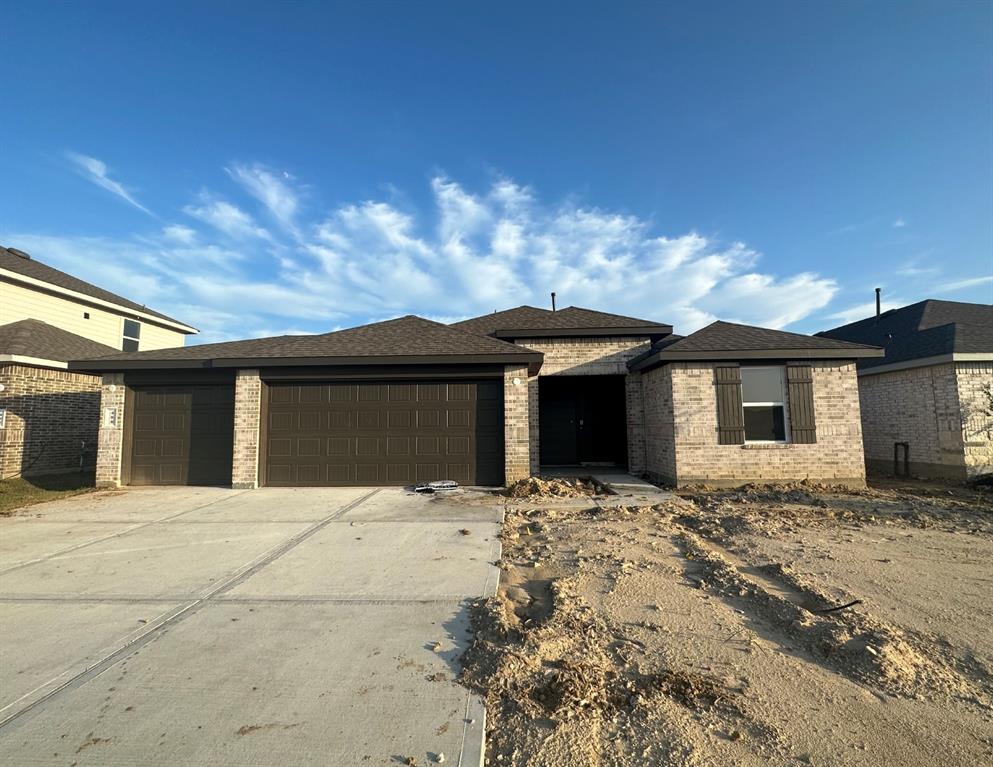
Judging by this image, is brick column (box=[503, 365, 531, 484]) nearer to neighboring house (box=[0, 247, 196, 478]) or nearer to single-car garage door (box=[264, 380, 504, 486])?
single-car garage door (box=[264, 380, 504, 486])

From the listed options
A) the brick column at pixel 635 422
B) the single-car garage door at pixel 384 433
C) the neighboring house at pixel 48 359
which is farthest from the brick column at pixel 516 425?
the neighboring house at pixel 48 359

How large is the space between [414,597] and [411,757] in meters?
1.87

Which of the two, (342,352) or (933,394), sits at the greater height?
(342,352)

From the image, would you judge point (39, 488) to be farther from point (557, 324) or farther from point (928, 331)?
point (928, 331)

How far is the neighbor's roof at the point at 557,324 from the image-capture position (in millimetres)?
12281

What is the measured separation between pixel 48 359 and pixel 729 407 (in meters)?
16.9

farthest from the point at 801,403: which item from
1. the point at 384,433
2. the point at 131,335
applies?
the point at 131,335

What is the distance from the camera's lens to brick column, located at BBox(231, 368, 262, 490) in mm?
9750

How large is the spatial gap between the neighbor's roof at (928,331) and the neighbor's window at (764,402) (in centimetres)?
457

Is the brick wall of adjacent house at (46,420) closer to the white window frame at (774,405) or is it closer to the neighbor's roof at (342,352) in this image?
the neighbor's roof at (342,352)

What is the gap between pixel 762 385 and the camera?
10016 millimetres

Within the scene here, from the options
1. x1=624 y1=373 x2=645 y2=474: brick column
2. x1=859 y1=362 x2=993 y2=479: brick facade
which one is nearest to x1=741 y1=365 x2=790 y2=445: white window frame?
x1=624 y1=373 x2=645 y2=474: brick column

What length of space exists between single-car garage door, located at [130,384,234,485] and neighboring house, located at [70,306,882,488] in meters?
0.02

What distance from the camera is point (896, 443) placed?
39.8 ft
